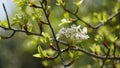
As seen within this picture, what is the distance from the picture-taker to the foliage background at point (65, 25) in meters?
2.35

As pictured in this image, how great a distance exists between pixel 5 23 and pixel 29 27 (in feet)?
0.47

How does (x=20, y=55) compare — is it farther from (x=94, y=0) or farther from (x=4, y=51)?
(x=94, y=0)

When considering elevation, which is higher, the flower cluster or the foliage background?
the flower cluster

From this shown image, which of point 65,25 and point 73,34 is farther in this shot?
point 65,25

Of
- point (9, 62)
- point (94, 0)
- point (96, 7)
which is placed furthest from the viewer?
point (9, 62)

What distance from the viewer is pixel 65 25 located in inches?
148

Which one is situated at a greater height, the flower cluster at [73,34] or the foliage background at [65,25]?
the flower cluster at [73,34]

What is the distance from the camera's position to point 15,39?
14.2m

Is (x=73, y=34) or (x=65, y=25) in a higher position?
(x=73, y=34)

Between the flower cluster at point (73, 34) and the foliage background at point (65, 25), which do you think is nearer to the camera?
the flower cluster at point (73, 34)

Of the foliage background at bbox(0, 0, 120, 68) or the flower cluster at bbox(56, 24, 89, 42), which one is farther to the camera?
the foliage background at bbox(0, 0, 120, 68)

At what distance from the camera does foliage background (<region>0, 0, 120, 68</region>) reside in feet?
7.71

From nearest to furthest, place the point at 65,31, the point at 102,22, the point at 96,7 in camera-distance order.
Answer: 1. the point at 65,31
2. the point at 102,22
3. the point at 96,7

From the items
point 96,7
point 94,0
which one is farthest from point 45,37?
point 94,0
